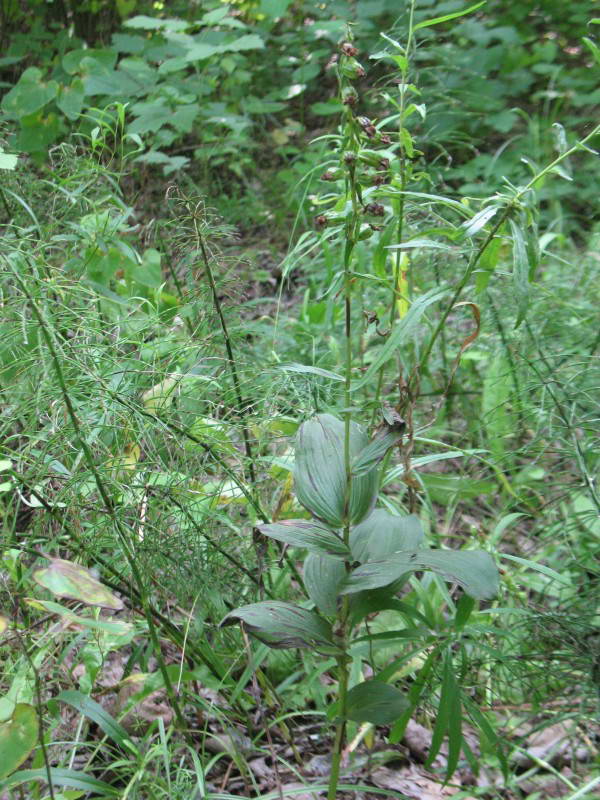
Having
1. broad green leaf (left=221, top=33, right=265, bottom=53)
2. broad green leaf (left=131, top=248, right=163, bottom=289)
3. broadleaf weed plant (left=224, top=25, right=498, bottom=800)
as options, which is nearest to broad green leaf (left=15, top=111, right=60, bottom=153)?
broad green leaf (left=221, top=33, right=265, bottom=53)

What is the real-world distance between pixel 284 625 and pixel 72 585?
0.34 metres

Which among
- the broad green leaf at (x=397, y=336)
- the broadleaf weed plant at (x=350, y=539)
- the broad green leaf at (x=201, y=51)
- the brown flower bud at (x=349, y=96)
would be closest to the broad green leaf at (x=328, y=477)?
the broadleaf weed plant at (x=350, y=539)

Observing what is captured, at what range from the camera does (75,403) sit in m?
1.34

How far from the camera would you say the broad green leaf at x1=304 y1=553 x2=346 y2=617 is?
1.23 m

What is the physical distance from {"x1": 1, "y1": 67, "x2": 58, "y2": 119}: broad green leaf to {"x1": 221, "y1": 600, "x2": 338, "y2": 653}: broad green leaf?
2586 mm

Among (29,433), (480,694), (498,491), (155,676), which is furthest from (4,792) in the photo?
(498,491)

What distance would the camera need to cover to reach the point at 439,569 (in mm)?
1102

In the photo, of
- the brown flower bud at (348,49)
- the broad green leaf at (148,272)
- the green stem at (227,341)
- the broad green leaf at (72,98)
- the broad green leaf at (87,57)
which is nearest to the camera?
the brown flower bud at (348,49)

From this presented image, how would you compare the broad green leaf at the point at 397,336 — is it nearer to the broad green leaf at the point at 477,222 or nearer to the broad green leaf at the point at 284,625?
the broad green leaf at the point at 477,222

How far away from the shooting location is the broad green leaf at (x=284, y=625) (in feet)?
3.76

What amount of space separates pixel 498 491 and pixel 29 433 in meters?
1.49

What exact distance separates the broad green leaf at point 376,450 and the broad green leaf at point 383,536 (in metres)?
0.14

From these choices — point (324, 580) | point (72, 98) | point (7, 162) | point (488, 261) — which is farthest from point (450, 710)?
point (72, 98)

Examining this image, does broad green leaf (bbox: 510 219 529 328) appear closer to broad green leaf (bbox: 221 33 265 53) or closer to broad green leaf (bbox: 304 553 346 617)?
broad green leaf (bbox: 304 553 346 617)
